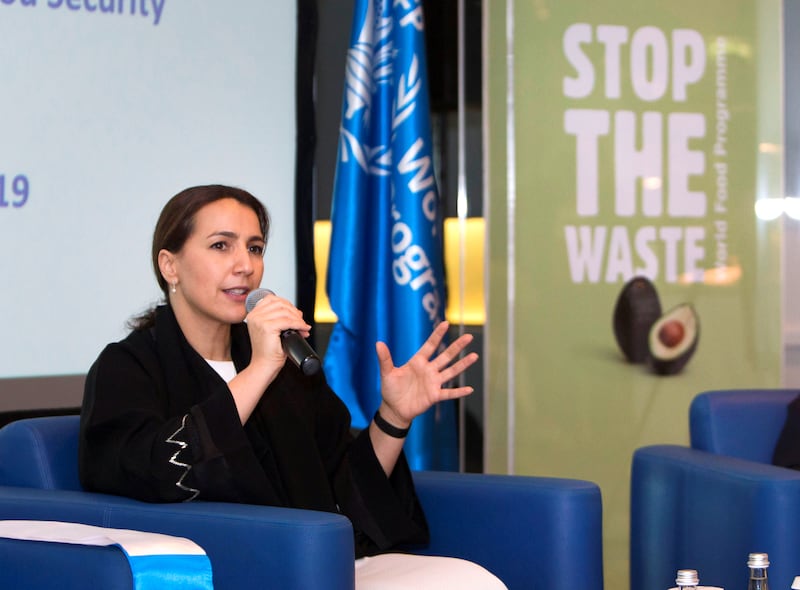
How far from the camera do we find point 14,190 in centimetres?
340

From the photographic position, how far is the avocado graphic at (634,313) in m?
4.26

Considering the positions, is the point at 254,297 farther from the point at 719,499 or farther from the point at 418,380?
the point at 719,499

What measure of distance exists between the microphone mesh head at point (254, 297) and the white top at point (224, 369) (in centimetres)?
20

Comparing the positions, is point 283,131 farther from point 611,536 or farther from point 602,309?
point 611,536

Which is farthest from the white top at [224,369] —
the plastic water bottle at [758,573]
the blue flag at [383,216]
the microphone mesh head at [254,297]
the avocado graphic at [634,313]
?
the avocado graphic at [634,313]

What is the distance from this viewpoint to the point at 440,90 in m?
4.16

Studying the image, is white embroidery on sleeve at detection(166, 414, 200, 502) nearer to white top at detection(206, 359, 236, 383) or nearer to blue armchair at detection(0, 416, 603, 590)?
blue armchair at detection(0, 416, 603, 590)

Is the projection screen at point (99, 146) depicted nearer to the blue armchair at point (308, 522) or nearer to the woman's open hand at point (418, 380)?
the blue armchair at point (308, 522)

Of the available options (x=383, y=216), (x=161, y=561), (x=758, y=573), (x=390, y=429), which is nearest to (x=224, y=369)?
(x=390, y=429)

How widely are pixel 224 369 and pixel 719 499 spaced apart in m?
1.20

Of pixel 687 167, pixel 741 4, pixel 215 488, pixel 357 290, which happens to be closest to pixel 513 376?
pixel 357 290

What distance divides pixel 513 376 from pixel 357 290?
651mm

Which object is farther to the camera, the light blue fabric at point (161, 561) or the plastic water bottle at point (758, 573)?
the plastic water bottle at point (758, 573)

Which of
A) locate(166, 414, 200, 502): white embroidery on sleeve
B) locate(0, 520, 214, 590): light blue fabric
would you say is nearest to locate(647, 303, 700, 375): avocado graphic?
locate(166, 414, 200, 502): white embroidery on sleeve
